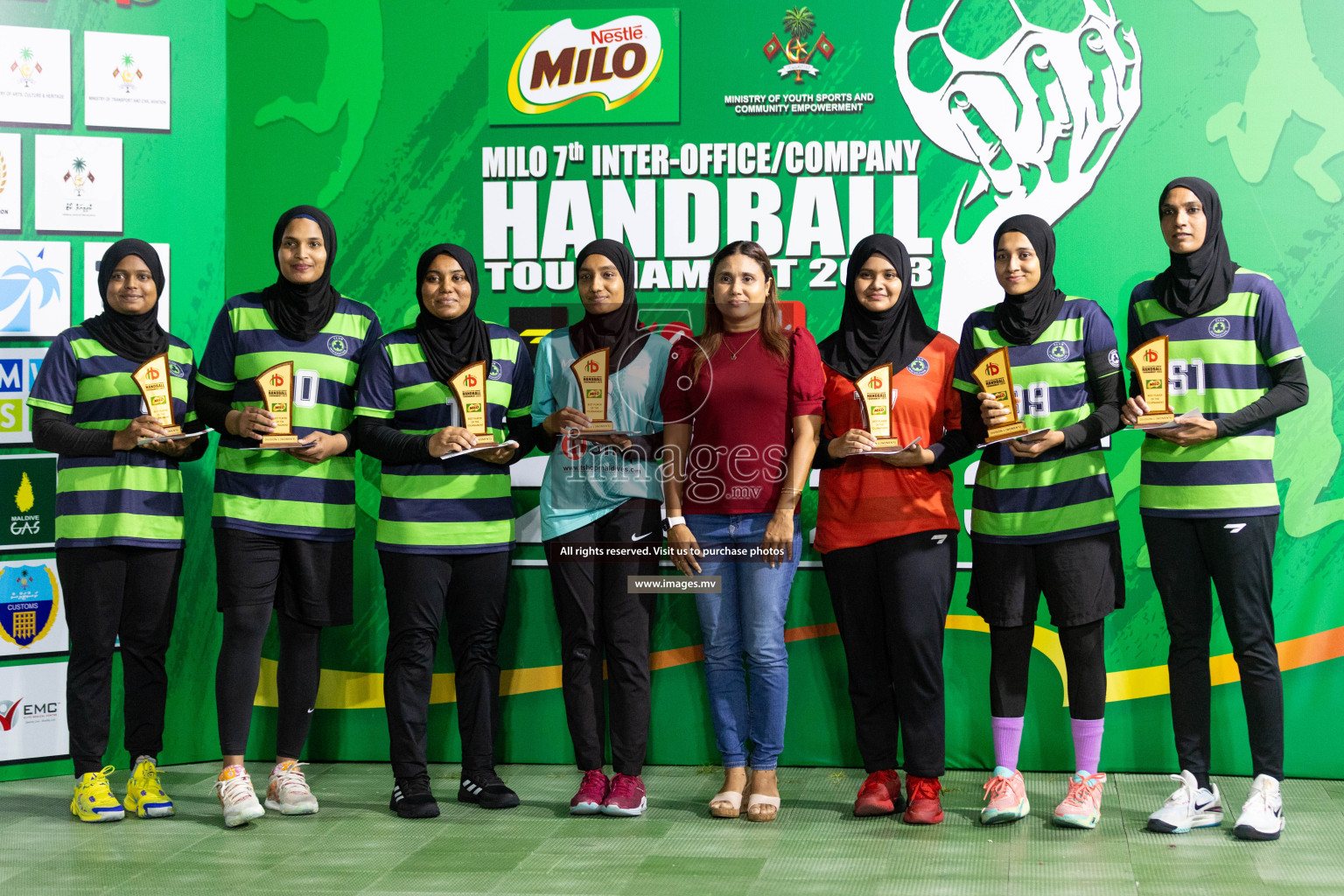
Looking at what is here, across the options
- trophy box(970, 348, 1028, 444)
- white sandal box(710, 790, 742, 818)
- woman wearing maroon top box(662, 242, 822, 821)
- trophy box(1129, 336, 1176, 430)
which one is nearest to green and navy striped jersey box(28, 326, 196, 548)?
woman wearing maroon top box(662, 242, 822, 821)

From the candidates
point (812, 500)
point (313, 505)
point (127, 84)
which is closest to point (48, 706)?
point (313, 505)

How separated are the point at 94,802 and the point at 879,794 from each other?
95.8 inches

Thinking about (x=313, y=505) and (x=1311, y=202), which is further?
(x=1311, y=202)

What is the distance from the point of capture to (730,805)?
3.51 m

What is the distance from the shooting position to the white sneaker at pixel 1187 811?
10.8ft

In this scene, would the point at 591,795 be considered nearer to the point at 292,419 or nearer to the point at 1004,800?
the point at 1004,800

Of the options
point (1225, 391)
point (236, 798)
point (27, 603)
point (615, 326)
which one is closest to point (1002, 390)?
point (1225, 391)

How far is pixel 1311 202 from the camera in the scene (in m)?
3.84

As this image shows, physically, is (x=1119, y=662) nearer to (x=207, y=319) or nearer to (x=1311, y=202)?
(x=1311, y=202)

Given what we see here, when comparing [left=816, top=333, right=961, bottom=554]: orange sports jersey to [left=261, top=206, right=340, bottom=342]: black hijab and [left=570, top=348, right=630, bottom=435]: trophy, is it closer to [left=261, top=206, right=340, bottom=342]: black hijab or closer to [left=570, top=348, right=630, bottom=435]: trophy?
[left=570, top=348, right=630, bottom=435]: trophy

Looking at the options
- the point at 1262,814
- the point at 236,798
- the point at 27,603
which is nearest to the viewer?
the point at 1262,814

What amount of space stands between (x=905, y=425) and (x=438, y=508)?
1463 millimetres

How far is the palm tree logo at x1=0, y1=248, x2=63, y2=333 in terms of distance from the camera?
399 cm

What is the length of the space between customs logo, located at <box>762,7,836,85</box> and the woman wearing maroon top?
0.93 m
